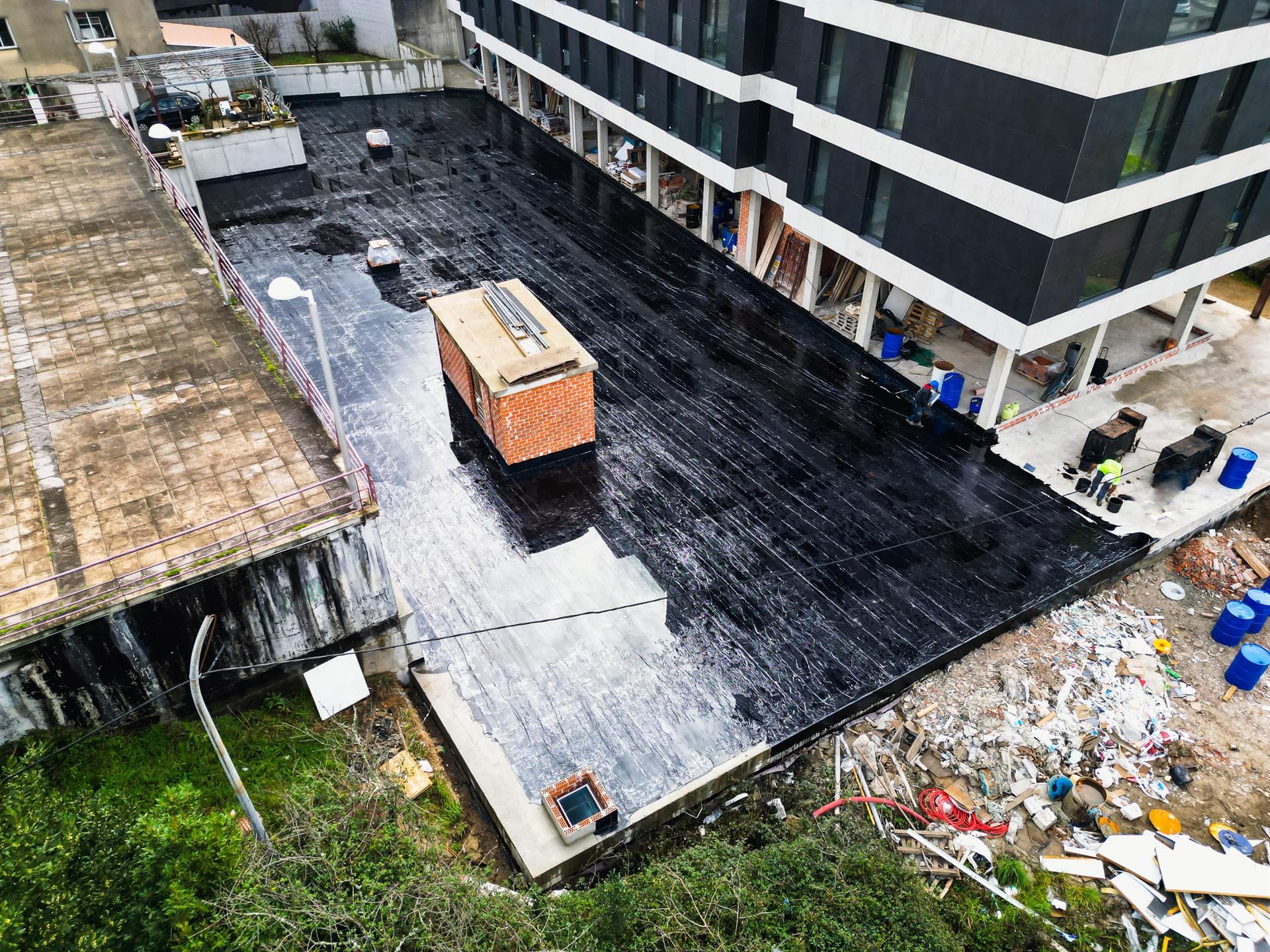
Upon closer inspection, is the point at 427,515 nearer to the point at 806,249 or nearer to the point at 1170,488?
the point at 806,249

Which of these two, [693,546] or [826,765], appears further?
[693,546]

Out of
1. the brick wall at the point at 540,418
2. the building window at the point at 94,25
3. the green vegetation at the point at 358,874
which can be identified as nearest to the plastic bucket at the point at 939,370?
the brick wall at the point at 540,418

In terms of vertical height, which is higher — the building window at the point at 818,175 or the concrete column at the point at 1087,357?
the building window at the point at 818,175

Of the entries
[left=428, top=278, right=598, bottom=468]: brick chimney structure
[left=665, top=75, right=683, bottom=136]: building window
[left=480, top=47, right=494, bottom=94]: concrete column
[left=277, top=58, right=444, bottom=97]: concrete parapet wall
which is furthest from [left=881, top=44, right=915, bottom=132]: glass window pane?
[left=277, top=58, right=444, bottom=97]: concrete parapet wall

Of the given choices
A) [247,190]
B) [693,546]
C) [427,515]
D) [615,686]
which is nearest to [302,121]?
[247,190]

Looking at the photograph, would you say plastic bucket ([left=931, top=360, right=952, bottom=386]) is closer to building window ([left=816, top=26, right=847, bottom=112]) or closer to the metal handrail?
building window ([left=816, top=26, right=847, bottom=112])

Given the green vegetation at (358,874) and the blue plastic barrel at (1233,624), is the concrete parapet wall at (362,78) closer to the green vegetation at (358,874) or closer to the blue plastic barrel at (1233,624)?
the green vegetation at (358,874)
